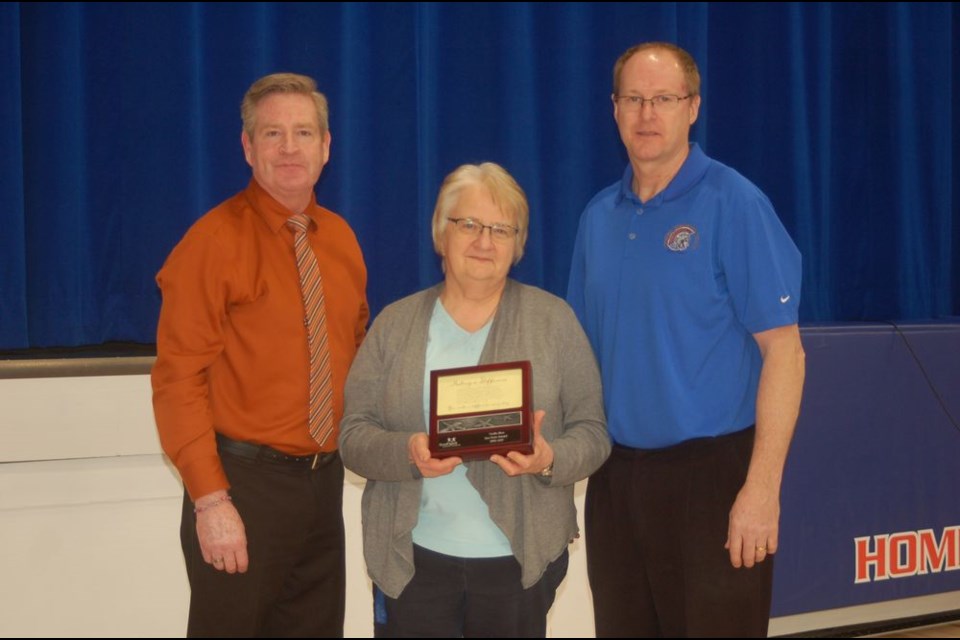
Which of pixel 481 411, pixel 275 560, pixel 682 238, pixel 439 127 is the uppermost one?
pixel 439 127

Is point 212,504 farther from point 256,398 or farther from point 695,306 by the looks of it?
point 695,306

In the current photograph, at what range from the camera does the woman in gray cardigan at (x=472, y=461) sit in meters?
1.93

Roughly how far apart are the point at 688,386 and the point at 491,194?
63 cm

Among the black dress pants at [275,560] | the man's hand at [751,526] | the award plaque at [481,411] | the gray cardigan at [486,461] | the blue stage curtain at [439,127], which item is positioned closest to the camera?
the award plaque at [481,411]

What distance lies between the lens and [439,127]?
3.67m

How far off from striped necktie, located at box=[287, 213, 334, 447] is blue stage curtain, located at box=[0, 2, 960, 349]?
1174mm

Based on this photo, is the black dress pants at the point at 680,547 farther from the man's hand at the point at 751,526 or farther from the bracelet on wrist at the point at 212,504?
the bracelet on wrist at the point at 212,504

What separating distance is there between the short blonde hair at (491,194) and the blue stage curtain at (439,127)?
1.52m

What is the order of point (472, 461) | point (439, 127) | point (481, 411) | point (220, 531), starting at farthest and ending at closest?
point (439, 127) < point (220, 531) < point (472, 461) < point (481, 411)

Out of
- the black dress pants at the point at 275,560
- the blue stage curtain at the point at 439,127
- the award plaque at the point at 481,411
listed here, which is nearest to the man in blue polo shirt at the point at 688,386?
the award plaque at the point at 481,411

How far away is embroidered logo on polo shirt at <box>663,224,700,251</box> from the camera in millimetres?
2117

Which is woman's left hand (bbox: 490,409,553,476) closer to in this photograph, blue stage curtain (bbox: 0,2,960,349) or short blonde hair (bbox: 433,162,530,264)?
short blonde hair (bbox: 433,162,530,264)

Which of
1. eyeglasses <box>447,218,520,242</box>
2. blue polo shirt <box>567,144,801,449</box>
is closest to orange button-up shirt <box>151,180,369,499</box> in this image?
eyeglasses <box>447,218,520,242</box>

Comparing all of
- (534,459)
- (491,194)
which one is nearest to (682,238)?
(491,194)
